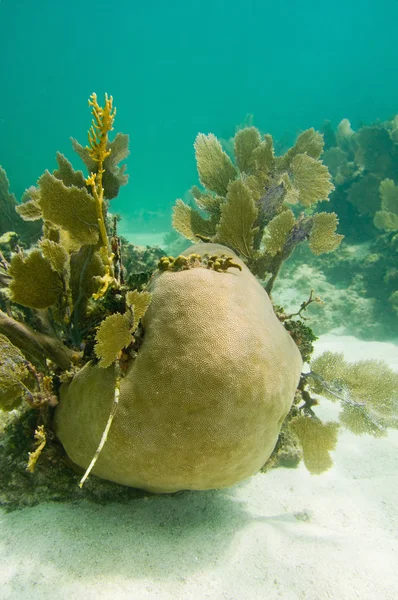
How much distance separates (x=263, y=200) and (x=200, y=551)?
308 centimetres

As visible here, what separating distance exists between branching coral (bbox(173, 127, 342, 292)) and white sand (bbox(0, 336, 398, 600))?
2.04 metres

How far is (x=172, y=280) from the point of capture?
6.97ft

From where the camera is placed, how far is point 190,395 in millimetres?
1855

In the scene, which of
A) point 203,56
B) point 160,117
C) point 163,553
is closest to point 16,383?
point 163,553

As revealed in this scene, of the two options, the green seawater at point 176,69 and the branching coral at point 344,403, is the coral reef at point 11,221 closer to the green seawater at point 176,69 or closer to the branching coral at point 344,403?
the branching coral at point 344,403

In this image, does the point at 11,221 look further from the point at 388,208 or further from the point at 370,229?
the point at 370,229

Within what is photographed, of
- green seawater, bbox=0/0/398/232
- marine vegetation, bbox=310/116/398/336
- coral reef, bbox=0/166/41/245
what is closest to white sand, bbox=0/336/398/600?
coral reef, bbox=0/166/41/245

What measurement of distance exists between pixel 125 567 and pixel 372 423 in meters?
2.37

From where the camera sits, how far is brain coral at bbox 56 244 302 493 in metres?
1.87

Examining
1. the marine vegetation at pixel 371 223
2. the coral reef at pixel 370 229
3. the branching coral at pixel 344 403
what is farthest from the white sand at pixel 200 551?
the marine vegetation at pixel 371 223

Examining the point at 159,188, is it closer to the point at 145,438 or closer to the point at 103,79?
the point at 103,79

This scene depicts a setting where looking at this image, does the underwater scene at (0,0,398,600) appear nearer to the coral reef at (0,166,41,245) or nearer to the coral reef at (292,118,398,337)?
the coral reef at (0,166,41,245)

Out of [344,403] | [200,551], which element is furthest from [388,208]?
[200,551]

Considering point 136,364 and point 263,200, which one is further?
point 263,200
